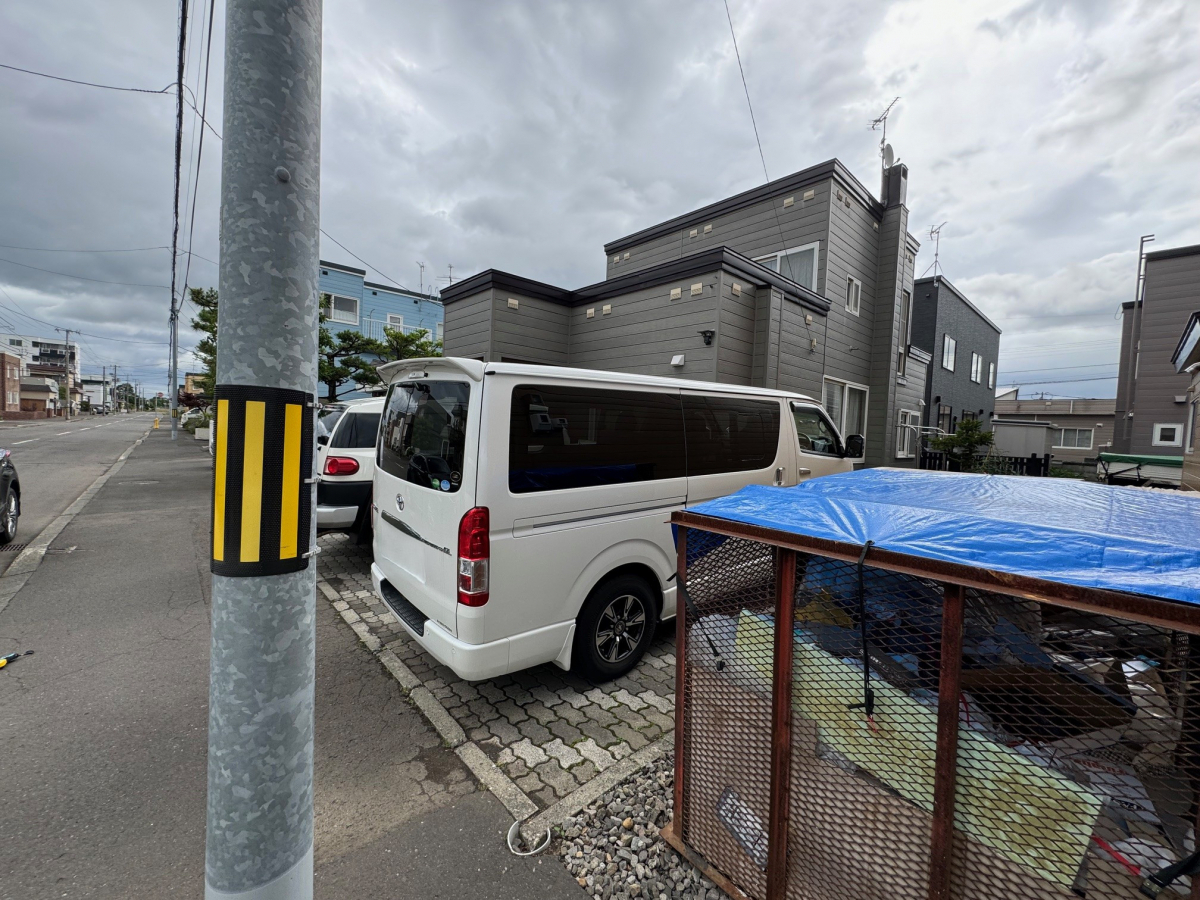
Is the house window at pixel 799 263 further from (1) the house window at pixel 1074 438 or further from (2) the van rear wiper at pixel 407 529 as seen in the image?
(1) the house window at pixel 1074 438

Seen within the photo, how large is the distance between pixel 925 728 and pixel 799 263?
9890 millimetres

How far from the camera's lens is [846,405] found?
10430 mm

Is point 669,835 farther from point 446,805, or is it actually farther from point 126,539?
point 126,539

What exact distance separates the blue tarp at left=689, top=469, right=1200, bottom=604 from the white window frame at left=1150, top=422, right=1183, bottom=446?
18123 millimetres

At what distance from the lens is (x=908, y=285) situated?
39.6 ft

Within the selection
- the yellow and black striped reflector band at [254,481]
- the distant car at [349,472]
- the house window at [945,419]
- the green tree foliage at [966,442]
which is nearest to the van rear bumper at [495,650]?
the yellow and black striped reflector band at [254,481]

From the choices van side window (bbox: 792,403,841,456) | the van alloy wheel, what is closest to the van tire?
the van alloy wheel

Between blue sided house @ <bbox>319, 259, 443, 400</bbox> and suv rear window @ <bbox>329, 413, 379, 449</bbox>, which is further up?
blue sided house @ <bbox>319, 259, 443, 400</bbox>

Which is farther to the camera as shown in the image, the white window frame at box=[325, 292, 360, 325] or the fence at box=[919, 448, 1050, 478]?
the white window frame at box=[325, 292, 360, 325]

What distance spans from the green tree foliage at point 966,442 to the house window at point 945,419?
510 centimetres

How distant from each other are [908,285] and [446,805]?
44.8 ft

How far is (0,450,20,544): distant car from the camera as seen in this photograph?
19.7 ft

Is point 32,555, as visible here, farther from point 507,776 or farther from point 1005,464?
point 1005,464

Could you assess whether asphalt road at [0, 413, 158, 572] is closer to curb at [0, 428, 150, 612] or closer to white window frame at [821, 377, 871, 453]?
curb at [0, 428, 150, 612]
